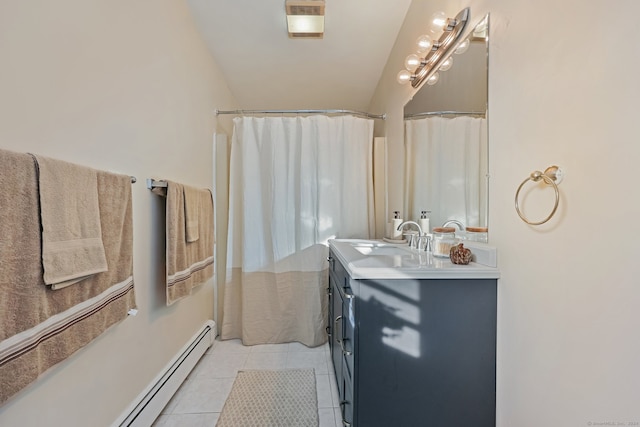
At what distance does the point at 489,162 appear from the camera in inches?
44.6

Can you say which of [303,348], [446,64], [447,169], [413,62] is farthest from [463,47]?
[303,348]

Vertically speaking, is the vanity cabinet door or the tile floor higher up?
the vanity cabinet door

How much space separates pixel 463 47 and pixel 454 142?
0.42 m

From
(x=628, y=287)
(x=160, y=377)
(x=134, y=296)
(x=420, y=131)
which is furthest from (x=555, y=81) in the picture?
(x=160, y=377)

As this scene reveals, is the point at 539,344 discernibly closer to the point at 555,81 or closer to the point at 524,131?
the point at 524,131

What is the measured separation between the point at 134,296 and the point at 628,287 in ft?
5.37

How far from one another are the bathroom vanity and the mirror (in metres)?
0.33

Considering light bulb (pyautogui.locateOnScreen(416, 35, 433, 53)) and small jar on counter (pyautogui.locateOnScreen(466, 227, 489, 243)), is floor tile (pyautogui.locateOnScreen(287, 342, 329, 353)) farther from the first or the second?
light bulb (pyautogui.locateOnScreen(416, 35, 433, 53))

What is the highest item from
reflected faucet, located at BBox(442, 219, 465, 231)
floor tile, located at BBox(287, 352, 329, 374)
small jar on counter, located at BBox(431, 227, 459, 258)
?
reflected faucet, located at BBox(442, 219, 465, 231)

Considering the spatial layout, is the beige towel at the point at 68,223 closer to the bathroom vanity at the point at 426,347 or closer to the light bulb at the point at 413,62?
the bathroom vanity at the point at 426,347

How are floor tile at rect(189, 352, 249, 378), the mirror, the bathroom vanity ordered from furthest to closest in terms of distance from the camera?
floor tile at rect(189, 352, 249, 378) < the mirror < the bathroom vanity

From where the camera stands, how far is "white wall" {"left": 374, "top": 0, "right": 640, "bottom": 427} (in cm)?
64

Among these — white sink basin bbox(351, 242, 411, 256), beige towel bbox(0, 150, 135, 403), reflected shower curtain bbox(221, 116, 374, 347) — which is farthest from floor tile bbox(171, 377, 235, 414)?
white sink basin bbox(351, 242, 411, 256)

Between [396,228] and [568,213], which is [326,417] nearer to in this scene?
[396,228]
